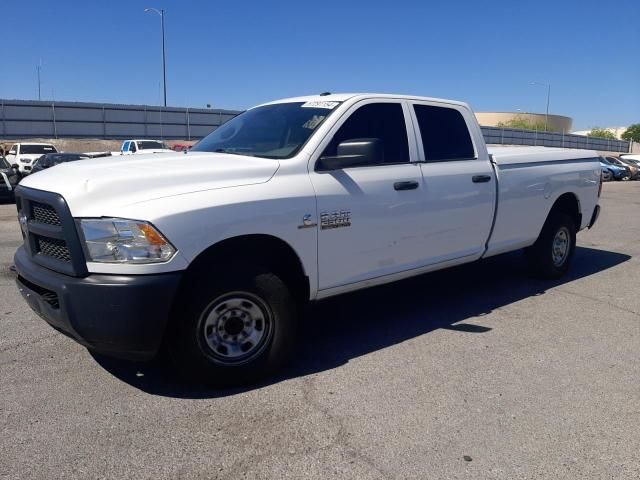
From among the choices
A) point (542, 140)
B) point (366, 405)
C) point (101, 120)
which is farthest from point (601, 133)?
point (366, 405)

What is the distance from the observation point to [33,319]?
5074 mm

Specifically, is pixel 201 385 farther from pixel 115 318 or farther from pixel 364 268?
pixel 364 268

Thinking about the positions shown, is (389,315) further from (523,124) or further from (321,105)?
(523,124)

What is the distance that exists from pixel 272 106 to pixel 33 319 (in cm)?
283

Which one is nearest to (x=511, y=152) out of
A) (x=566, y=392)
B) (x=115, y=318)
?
(x=566, y=392)

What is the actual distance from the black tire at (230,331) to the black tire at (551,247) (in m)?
3.71

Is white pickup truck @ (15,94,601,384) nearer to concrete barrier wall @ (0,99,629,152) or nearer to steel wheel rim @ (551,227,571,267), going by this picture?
steel wheel rim @ (551,227,571,267)

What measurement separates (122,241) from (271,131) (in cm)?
175

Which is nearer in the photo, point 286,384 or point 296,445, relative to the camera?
point 296,445

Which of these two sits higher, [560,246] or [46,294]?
[46,294]

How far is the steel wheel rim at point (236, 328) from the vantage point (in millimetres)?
3641

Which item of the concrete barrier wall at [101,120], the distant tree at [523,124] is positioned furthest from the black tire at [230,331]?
the distant tree at [523,124]

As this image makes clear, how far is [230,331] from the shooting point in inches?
149

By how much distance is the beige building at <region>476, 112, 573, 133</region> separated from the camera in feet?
385
